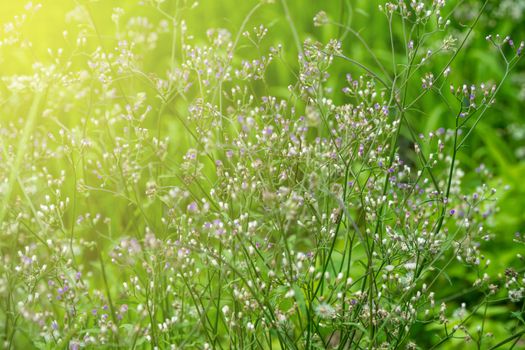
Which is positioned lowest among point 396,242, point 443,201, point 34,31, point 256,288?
point 256,288

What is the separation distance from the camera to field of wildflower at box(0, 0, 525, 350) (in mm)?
2572

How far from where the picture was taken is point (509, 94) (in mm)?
6867

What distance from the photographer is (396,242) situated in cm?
272

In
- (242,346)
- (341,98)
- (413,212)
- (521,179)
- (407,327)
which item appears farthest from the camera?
(341,98)

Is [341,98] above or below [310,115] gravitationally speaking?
above

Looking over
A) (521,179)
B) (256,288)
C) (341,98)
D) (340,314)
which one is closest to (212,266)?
(256,288)

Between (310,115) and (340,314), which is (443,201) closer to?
(340,314)

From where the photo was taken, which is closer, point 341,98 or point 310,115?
point 310,115

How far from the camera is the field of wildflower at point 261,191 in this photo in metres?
2.57

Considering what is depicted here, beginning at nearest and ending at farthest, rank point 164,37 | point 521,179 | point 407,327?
point 407,327, point 521,179, point 164,37

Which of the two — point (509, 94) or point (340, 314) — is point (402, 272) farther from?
point (509, 94)

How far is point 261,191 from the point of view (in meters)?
2.61

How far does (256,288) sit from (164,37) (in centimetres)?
517

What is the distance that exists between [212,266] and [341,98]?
14.3 feet
